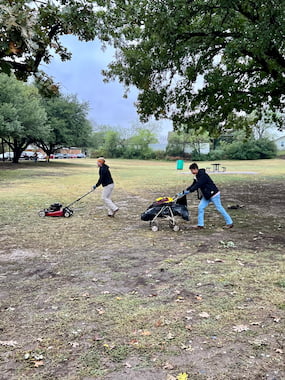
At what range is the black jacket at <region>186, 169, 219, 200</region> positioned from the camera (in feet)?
27.2

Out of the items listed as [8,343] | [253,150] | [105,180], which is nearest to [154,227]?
[105,180]

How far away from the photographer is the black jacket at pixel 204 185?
830 cm

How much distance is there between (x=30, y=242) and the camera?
784 cm

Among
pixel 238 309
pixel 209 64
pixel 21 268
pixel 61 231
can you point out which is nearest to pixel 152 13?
pixel 209 64

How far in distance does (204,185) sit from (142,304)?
460 cm

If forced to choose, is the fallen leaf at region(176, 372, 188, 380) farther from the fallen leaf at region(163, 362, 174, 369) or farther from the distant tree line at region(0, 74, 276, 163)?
the distant tree line at region(0, 74, 276, 163)

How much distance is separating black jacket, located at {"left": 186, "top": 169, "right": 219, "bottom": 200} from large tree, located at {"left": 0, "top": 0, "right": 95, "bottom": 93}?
452 centimetres

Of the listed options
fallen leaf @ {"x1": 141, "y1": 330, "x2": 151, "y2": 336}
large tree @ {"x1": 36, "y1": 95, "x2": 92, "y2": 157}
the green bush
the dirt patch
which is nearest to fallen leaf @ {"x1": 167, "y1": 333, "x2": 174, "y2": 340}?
the dirt patch

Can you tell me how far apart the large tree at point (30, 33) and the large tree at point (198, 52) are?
6.29 metres

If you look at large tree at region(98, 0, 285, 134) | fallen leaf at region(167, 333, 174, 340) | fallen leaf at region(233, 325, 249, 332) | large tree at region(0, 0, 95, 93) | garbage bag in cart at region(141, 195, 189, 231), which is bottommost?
fallen leaf at region(167, 333, 174, 340)

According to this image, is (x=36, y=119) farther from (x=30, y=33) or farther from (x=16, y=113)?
(x=30, y=33)

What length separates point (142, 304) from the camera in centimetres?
441

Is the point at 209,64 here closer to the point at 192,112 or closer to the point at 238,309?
the point at 192,112

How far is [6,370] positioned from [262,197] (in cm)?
1407
